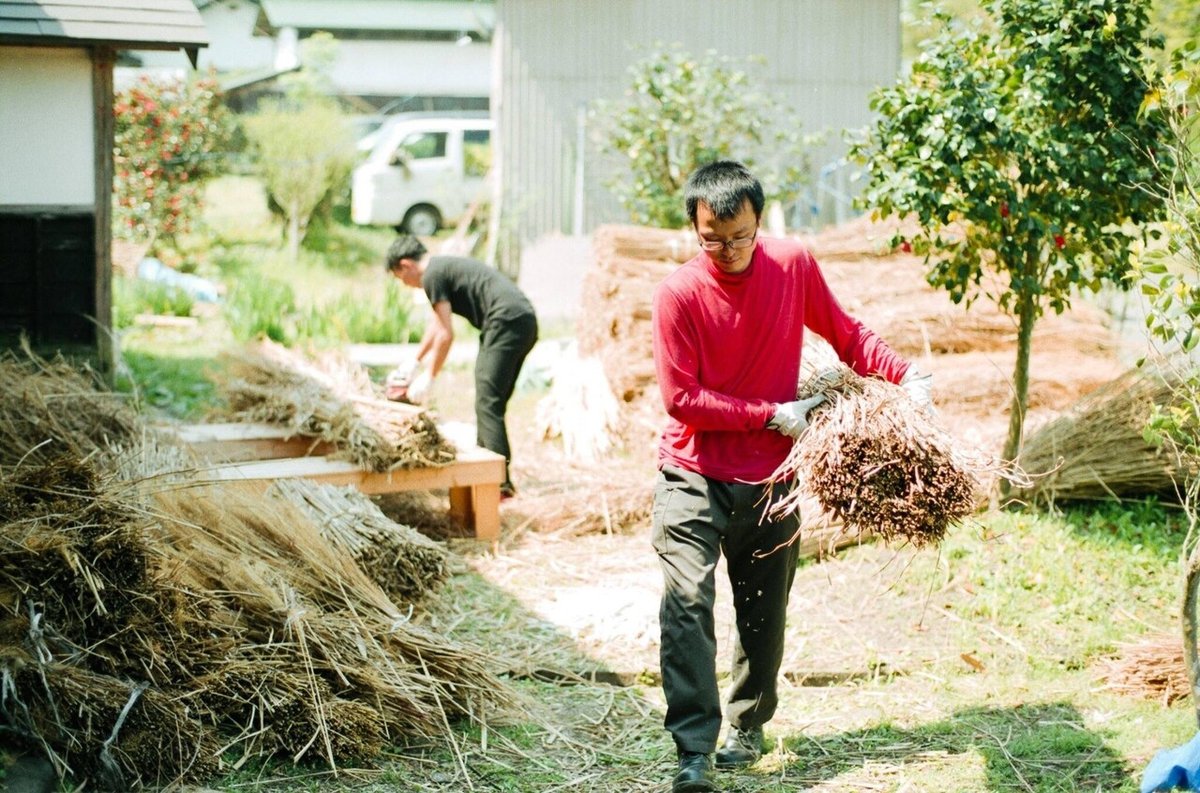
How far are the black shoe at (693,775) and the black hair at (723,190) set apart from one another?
5.62 ft

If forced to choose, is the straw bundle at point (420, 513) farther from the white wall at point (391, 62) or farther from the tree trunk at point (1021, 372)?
the white wall at point (391, 62)

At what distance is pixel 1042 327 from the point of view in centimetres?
891

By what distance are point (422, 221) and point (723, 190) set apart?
53.1 feet

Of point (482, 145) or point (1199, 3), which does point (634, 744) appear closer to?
point (1199, 3)

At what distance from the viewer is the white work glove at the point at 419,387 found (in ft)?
24.1

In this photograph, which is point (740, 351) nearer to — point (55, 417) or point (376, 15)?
point (55, 417)

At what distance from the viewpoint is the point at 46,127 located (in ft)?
27.0

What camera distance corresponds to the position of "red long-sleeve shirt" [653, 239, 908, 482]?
390 cm

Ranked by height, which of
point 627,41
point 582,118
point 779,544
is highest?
point 627,41

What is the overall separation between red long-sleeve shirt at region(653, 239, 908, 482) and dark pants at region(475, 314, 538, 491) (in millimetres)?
3706

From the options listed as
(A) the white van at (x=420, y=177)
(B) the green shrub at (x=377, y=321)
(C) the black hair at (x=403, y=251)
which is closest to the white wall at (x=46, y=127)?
(C) the black hair at (x=403, y=251)

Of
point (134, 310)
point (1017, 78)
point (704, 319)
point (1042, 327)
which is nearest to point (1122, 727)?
point (704, 319)

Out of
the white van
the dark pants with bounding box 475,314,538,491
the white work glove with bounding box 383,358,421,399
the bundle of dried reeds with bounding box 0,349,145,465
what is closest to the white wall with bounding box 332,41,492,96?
the white van

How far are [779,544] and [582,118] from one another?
42.4 feet
